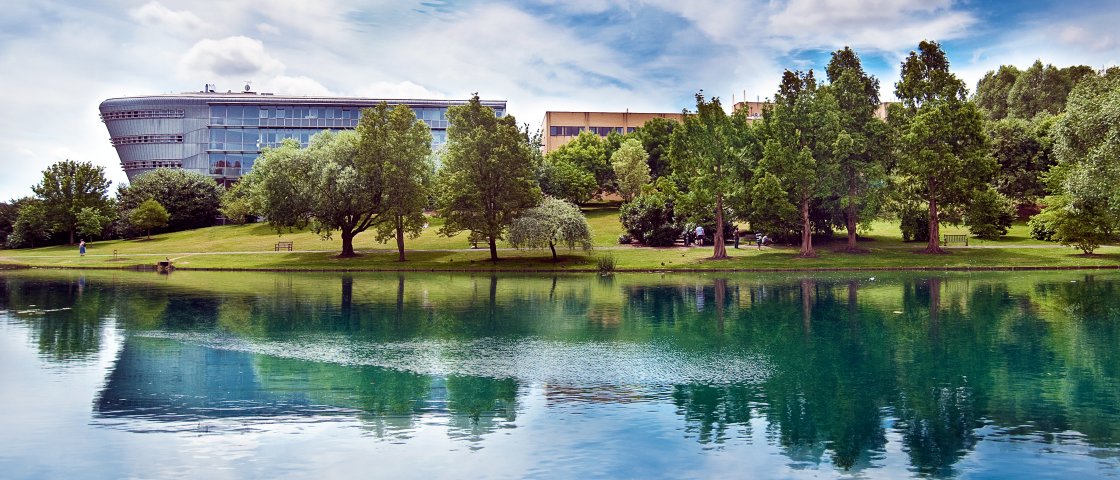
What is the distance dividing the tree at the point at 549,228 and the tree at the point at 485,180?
5.42 feet

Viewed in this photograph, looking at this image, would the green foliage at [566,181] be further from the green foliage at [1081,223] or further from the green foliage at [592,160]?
the green foliage at [1081,223]

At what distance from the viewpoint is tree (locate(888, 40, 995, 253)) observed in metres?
62.7

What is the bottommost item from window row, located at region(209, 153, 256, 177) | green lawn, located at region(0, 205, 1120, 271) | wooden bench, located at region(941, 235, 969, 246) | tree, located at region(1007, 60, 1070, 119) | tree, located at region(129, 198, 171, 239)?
green lawn, located at region(0, 205, 1120, 271)

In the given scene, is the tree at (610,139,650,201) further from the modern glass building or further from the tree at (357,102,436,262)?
the modern glass building

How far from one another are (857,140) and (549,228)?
82.3 ft

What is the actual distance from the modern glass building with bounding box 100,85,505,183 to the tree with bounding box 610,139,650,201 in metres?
51.3

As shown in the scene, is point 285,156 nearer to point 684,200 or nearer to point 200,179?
point 684,200

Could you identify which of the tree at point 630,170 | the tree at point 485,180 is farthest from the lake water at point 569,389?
the tree at point 630,170

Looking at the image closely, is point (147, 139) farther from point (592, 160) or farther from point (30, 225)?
point (592, 160)

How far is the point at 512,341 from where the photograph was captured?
90.7 feet

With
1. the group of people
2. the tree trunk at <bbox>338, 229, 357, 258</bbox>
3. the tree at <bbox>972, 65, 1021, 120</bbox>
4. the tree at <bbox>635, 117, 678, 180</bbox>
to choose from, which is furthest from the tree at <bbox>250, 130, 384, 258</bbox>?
the tree at <bbox>972, 65, 1021, 120</bbox>

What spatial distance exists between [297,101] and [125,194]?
122 ft

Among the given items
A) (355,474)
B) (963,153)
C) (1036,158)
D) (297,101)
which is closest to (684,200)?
(963,153)

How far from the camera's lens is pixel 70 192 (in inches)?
3809
